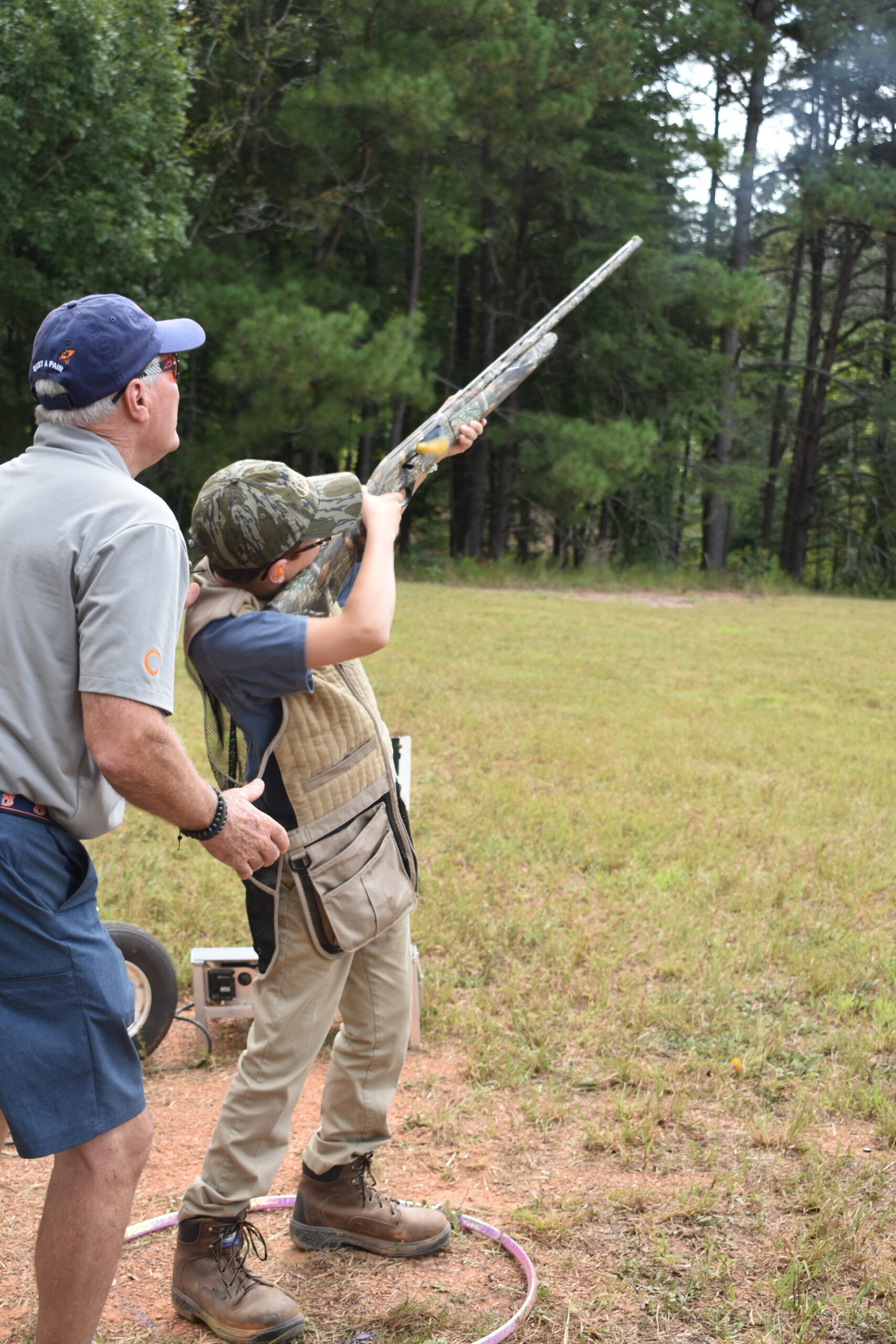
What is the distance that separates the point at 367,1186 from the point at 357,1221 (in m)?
0.08

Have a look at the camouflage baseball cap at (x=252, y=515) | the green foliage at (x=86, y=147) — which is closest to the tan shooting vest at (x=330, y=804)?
the camouflage baseball cap at (x=252, y=515)

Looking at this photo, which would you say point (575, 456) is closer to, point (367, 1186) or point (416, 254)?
point (416, 254)

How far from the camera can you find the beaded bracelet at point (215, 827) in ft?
7.08

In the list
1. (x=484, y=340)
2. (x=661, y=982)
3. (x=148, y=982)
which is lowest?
(x=661, y=982)

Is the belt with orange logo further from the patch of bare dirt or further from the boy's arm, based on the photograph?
the patch of bare dirt

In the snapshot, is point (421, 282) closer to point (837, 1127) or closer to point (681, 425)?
point (681, 425)

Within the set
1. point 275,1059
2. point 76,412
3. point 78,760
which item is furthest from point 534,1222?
point 76,412

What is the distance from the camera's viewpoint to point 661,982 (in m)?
4.62

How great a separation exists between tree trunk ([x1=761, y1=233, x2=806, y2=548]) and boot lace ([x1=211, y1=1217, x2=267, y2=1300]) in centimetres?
3206

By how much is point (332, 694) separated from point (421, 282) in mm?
30850

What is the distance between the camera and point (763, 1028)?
4172 mm

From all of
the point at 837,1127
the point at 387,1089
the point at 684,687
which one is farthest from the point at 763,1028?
the point at 684,687

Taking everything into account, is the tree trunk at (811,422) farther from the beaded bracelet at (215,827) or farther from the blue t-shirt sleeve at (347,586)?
the beaded bracelet at (215,827)

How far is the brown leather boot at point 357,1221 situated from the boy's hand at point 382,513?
1.57m
